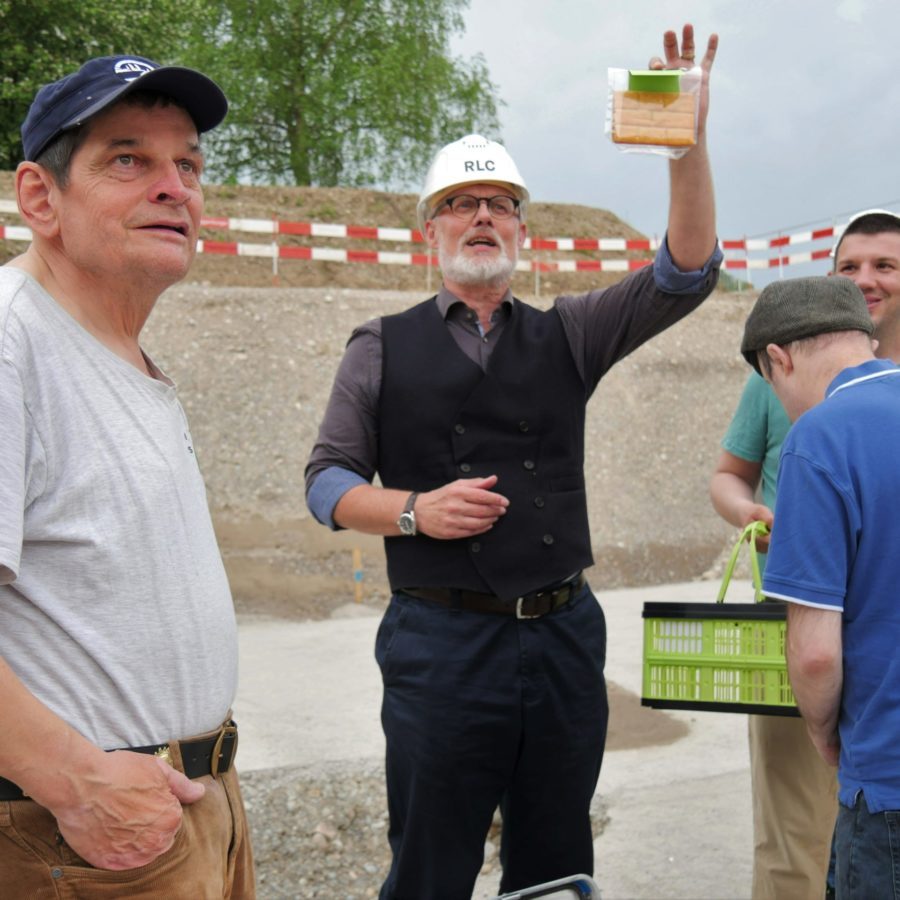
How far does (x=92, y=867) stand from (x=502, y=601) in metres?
1.53

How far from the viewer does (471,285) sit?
343 centimetres

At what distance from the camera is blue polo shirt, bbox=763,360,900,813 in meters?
2.17

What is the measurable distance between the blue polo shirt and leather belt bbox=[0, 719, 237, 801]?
122 centimetres

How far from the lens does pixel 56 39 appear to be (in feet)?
73.0

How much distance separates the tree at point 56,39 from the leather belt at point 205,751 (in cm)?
2191

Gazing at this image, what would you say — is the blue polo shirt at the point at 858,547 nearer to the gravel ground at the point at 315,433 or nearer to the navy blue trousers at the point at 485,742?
the navy blue trousers at the point at 485,742

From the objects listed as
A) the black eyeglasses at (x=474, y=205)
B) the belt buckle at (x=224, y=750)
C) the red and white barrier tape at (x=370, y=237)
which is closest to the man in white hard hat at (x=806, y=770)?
the black eyeglasses at (x=474, y=205)

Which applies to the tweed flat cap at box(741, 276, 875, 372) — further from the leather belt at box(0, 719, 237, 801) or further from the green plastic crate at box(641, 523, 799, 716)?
the leather belt at box(0, 719, 237, 801)

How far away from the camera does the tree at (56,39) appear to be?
70.6ft

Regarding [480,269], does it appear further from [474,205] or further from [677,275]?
[677,275]

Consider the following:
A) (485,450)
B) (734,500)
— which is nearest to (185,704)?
(485,450)

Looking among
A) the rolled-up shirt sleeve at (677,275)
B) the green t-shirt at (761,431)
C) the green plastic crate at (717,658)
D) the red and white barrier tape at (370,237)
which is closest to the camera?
the green plastic crate at (717,658)

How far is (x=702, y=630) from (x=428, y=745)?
917mm

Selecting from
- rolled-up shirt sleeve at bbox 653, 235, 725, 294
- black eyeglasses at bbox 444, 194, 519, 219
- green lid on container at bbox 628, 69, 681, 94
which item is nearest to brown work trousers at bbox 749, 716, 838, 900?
rolled-up shirt sleeve at bbox 653, 235, 725, 294
